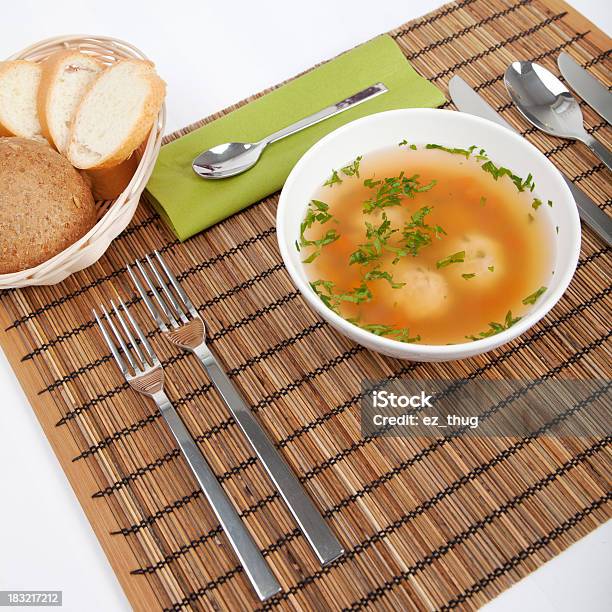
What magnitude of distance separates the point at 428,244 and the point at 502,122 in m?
0.47

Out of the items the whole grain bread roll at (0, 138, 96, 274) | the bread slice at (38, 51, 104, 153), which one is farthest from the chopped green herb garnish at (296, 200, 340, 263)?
the bread slice at (38, 51, 104, 153)

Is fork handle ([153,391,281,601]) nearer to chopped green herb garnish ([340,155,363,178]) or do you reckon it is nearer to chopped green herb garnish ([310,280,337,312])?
chopped green herb garnish ([310,280,337,312])

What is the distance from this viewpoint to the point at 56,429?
55.4 inches

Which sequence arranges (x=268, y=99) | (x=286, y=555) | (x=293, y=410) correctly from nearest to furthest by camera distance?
(x=286, y=555) → (x=293, y=410) → (x=268, y=99)

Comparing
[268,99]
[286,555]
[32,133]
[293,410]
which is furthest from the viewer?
[268,99]

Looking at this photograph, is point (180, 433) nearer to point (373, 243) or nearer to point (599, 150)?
point (373, 243)

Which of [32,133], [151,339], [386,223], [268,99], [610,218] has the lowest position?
[151,339]

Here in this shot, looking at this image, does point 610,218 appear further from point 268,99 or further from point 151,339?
point 151,339

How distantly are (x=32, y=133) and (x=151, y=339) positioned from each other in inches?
21.8

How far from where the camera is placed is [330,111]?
1724mm

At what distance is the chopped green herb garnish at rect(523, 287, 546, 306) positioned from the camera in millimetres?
1311

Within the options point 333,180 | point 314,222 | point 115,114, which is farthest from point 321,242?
point 115,114

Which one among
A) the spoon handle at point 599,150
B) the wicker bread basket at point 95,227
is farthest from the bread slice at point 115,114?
the spoon handle at point 599,150

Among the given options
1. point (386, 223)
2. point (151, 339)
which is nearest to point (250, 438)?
point (151, 339)
